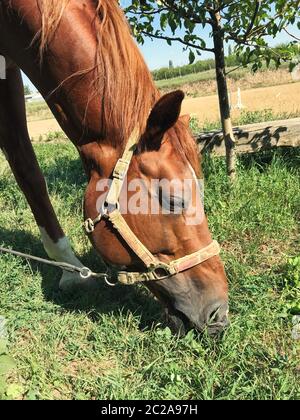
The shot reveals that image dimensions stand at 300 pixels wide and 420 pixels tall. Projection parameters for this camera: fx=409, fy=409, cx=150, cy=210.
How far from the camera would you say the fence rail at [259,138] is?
4.17 meters

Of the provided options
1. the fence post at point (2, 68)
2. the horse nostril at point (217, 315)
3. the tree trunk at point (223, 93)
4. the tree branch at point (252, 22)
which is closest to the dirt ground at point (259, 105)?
the tree trunk at point (223, 93)

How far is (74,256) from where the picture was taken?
3.15 metres

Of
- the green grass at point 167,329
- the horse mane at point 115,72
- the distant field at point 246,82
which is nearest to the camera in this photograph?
the horse mane at point 115,72

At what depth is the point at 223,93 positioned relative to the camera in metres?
3.71

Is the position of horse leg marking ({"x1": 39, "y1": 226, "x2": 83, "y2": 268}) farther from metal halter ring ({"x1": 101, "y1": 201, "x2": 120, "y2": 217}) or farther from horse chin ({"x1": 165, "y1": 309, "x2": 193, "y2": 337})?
metal halter ring ({"x1": 101, "y1": 201, "x2": 120, "y2": 217})

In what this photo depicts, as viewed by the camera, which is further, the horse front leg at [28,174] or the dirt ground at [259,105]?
the dirt ground at [259,105]

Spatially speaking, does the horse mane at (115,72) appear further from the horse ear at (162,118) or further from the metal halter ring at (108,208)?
the metal halter ring at (108,208)

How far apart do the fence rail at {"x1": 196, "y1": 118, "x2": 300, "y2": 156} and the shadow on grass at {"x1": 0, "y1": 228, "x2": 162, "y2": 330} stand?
188cm

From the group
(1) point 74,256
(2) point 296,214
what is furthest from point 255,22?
(1) point 74,256

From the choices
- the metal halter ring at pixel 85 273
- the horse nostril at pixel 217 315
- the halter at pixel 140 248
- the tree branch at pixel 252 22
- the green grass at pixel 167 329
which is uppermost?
the tree branch at pixel 252 22

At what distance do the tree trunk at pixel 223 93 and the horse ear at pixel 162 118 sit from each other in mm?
1983

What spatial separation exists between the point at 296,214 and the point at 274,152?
105cm

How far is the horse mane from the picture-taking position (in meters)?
1.82
